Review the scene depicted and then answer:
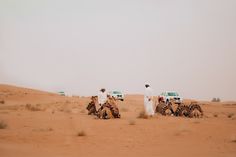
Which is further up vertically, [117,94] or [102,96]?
[117,94]

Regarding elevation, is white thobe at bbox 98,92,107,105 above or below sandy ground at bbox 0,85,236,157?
above

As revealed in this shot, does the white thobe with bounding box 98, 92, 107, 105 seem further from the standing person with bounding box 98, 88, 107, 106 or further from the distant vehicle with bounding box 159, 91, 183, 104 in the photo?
the distant vehicle with bounding box 159, 91, 183, 104

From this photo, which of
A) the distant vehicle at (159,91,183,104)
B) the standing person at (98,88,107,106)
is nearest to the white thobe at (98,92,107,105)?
the standing person at (98,88,107,106)

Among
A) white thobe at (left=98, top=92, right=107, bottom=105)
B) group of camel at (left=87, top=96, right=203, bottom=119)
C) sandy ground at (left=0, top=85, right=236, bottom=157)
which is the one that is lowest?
sandy ground at (left=0, top=85, right=236, bottom=157)

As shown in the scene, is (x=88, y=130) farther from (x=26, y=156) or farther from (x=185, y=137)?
(x=26, y=156)

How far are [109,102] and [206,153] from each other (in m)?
12.6

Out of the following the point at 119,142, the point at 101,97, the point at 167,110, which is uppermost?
the point at 101,97

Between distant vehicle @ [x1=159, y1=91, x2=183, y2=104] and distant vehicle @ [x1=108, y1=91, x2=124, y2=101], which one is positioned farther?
distant vehicle @ [x1=108, y1=91, x2=124, y2=101]

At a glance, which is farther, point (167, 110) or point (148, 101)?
point (167, 110)

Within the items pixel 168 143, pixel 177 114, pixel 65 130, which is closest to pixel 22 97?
pixel 177 114

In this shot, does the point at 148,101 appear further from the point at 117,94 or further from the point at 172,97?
the point at 117,94

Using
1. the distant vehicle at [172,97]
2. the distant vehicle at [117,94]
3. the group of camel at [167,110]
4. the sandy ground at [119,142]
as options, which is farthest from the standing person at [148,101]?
the distant vehicle at [117,94]

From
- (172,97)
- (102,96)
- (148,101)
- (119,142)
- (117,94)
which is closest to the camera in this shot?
(119,142)


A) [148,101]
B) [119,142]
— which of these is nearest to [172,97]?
[148,101]
